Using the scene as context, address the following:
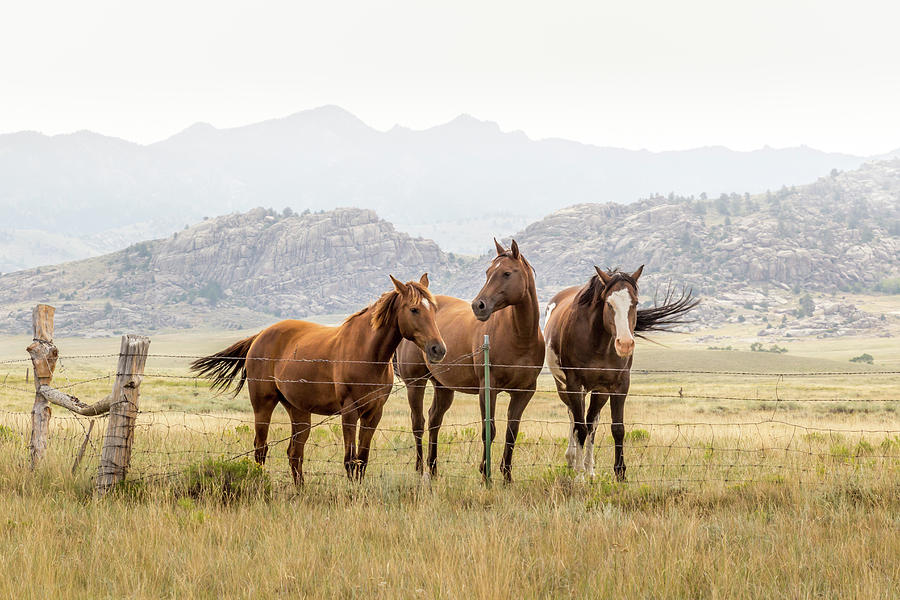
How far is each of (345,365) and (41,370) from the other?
357 centimetres

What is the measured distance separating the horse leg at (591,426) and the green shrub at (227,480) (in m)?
3.99

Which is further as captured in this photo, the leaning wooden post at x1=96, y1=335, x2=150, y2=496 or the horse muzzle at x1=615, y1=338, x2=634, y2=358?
the horse muzzle at x1=615, y1=338, x2=634, y2=358

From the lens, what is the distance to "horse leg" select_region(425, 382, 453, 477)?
916cm

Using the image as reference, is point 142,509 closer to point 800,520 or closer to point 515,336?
point 515,336

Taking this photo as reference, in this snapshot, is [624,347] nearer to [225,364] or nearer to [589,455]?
[589,455]

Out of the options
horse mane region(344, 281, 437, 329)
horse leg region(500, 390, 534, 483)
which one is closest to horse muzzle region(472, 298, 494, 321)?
horse mane region(344, 281, 437, 329)

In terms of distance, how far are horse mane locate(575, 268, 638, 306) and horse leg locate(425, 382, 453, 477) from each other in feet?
7.37

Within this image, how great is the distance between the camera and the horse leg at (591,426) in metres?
8.93

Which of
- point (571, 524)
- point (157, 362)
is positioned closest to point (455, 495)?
point (571, 524)

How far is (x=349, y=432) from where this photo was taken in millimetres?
7680

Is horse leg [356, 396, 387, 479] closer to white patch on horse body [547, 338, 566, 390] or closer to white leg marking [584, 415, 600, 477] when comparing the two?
white patch on horse body [547, 338, 566, 390]

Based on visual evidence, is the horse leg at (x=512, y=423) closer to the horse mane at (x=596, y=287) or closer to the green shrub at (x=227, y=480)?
the horse mane at (x=596, y=287)

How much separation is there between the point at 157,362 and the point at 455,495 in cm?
13777

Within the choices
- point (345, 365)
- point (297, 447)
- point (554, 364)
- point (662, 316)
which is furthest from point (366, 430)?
point (662, 316)
